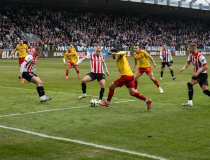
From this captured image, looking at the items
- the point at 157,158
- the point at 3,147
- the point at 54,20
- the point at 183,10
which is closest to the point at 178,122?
the point at 157,158

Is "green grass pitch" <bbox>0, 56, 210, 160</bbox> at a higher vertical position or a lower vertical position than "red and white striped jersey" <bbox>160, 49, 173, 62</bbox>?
lower

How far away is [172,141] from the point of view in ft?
21.3

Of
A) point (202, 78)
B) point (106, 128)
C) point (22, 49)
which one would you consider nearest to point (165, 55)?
point (22, 49)

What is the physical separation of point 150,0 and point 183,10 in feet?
42.6

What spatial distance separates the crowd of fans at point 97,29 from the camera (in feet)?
187

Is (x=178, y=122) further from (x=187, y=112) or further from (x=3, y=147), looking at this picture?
(x=3, y=147)

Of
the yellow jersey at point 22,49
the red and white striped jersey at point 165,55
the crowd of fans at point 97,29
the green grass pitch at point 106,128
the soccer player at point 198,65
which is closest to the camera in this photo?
the green grass pitch at point 106,128

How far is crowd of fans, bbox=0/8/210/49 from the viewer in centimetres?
5688

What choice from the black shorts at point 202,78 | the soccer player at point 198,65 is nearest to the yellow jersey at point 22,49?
the soccer player at point 198,65

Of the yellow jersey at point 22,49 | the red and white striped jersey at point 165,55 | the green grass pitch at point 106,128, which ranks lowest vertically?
the green grass pitch at point 106,128

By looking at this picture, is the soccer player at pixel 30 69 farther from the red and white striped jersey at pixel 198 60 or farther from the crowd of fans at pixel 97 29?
the crowd of fans at pixel 97 29

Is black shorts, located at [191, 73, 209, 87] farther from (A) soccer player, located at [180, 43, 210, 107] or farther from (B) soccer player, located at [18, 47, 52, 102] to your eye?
(B) soccer player, located at [18, 47, 52, 102]

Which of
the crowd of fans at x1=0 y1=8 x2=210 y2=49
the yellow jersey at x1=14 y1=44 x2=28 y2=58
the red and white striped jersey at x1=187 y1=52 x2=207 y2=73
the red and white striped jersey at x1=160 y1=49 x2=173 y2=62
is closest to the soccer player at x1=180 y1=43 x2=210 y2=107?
the red and white striped jersey at x1=187 y1=52 x2=207 y2=73

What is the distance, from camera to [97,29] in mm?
66812
